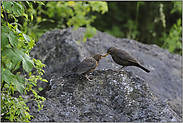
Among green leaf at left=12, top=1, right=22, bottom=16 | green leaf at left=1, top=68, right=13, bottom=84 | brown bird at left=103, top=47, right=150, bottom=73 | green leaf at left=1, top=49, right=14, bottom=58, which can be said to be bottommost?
brown bird at left=103, top=47, right=150, bottom=73

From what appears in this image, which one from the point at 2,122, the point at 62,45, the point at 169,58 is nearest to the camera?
the point at 2,122

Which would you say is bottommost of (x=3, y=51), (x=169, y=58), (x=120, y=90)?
(x=169, y=58)

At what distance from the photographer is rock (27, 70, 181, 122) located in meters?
2.84

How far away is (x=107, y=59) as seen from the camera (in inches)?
174

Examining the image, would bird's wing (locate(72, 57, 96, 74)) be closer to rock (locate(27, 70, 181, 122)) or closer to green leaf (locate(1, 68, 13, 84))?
rock (locate(27, 70, 181, 122))

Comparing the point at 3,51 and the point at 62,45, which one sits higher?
the point at 3,51

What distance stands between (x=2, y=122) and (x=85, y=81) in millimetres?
1161

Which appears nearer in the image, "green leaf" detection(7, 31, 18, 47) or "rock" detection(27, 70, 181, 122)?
"green leaf" detection(7, 31, 18, 47)

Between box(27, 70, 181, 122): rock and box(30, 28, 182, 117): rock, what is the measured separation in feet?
2.57

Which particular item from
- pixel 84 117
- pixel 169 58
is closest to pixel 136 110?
pixel 84 117

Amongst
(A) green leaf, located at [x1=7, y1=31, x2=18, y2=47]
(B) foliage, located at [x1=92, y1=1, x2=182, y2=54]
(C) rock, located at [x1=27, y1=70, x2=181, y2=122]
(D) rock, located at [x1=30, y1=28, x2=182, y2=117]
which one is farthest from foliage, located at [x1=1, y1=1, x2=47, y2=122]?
(B) foliage, located at [x1=92, y1=1, x2=182, y2=54]

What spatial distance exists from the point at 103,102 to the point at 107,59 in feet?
4.84

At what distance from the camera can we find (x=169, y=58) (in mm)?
4992

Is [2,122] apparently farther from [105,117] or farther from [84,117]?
[105,117]
